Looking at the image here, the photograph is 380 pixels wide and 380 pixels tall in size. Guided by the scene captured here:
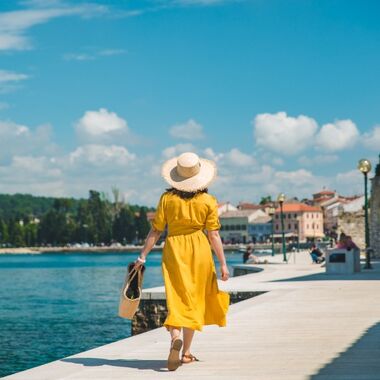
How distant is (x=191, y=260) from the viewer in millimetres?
9859

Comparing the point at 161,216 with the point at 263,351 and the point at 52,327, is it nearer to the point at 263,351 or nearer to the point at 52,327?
the point at 263,351

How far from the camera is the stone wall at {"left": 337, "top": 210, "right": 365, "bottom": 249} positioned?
71731mm

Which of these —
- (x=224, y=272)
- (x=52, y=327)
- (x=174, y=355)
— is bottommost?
(x=52, y=327)

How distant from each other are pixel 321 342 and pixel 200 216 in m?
2.82

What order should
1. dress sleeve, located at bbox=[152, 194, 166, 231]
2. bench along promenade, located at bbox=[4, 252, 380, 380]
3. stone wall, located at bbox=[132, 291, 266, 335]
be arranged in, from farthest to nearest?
1. stone wall, located at bbox=[132, 291, 266, 335]
2. dress sleeve, located at bbox=[152, 194, 166, 231]
3. bench along promenade, located at bbox=[4, 252, 380, 380]

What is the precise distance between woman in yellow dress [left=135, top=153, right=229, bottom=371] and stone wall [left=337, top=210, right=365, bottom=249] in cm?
6271

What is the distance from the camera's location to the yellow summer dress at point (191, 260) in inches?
383

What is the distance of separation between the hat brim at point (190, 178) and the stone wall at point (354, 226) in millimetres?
62584

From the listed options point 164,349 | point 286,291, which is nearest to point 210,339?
point 164,349

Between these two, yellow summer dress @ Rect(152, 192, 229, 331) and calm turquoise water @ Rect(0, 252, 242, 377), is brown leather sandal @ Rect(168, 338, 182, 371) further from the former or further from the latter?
calm turquoise water @ Rect(0, 252, 242, 377)

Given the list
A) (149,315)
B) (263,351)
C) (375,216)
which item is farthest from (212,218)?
(375,216)

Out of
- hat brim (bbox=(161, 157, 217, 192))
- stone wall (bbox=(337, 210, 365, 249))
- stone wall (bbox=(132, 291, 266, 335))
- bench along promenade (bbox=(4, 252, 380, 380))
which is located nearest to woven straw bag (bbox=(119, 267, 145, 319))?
bench along promenade (bbox=(4, 252, 380, 380))

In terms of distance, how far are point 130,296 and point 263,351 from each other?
71.3 inches

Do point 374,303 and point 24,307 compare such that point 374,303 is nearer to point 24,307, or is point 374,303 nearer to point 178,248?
point 178,248
